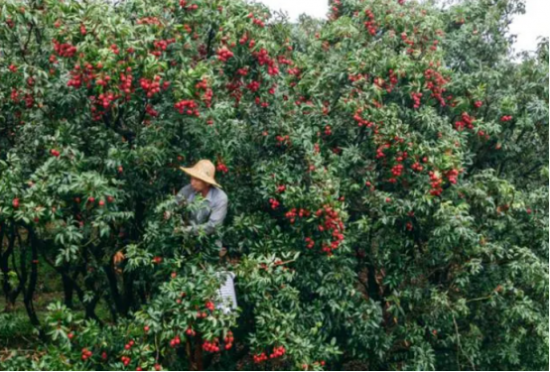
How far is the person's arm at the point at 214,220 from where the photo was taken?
5926 mm

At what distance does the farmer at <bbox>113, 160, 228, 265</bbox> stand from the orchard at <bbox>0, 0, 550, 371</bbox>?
0.14 meters

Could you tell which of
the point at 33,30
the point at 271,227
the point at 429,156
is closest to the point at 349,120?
the point at 429,156

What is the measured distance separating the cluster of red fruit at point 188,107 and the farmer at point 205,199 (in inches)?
17.2

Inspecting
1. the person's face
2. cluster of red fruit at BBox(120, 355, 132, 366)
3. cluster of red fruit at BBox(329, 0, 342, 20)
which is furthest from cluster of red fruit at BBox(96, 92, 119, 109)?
cluster of red fruit at BBox(329, 0, 342, 20)

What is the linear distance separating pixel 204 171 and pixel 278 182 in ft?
2.61

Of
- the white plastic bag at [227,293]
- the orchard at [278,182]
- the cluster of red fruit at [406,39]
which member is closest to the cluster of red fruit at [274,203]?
the orchard at [278,182]

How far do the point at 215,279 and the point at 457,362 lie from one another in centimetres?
365

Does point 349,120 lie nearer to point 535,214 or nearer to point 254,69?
point 254,69

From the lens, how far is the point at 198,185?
607 cm

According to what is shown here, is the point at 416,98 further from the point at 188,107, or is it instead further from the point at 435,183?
the point at 188,107

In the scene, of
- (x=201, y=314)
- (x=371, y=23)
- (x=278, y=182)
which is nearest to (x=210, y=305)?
(x=201, y=314)

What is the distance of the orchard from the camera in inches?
226

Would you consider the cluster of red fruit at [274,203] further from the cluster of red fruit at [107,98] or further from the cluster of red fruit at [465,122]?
the cluster of red fruit at [465,122]

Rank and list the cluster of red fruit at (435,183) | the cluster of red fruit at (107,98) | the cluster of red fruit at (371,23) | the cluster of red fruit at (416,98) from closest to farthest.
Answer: the cluster of red fruit at (107,98) < the cluster of red fruit at (435,183) < the cluster of red fruit at (416,98) < the cluster of red fruit at (371,23)
